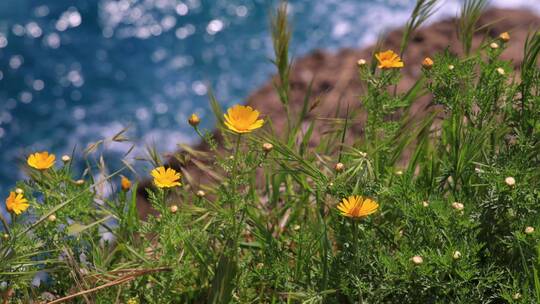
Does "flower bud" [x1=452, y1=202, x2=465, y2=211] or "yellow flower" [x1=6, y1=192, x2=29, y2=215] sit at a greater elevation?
"flower bud" [x1=452, y1=202, x2=465, y2=211]

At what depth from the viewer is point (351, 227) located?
5.68ft

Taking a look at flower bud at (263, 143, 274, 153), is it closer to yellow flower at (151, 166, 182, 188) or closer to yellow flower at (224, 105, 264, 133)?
yellow flower at (224, 105, 264, 133)

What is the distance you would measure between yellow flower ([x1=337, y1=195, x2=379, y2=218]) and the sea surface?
339cm

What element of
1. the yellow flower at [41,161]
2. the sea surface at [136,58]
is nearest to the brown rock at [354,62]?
the sea surface at [136,58]

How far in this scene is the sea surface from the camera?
16.7 ft

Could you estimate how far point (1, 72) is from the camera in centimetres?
541

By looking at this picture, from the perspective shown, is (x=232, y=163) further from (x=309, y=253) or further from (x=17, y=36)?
(x=17, y=36)

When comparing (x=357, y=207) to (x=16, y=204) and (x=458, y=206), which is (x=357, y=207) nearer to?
(x=458, y=206)

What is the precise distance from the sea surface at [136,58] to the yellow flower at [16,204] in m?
3.15

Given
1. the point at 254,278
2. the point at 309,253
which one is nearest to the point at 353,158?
the point at 309,253

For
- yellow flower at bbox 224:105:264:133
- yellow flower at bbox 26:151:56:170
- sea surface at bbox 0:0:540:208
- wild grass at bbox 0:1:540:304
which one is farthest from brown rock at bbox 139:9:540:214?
yellow flower at bbox 224:105:264:133

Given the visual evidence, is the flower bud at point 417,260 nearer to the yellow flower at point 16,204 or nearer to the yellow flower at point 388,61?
the yellow flower at point 388,61

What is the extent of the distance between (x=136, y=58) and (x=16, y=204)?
3964 millimetres

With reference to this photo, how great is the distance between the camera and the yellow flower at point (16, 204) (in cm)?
167
